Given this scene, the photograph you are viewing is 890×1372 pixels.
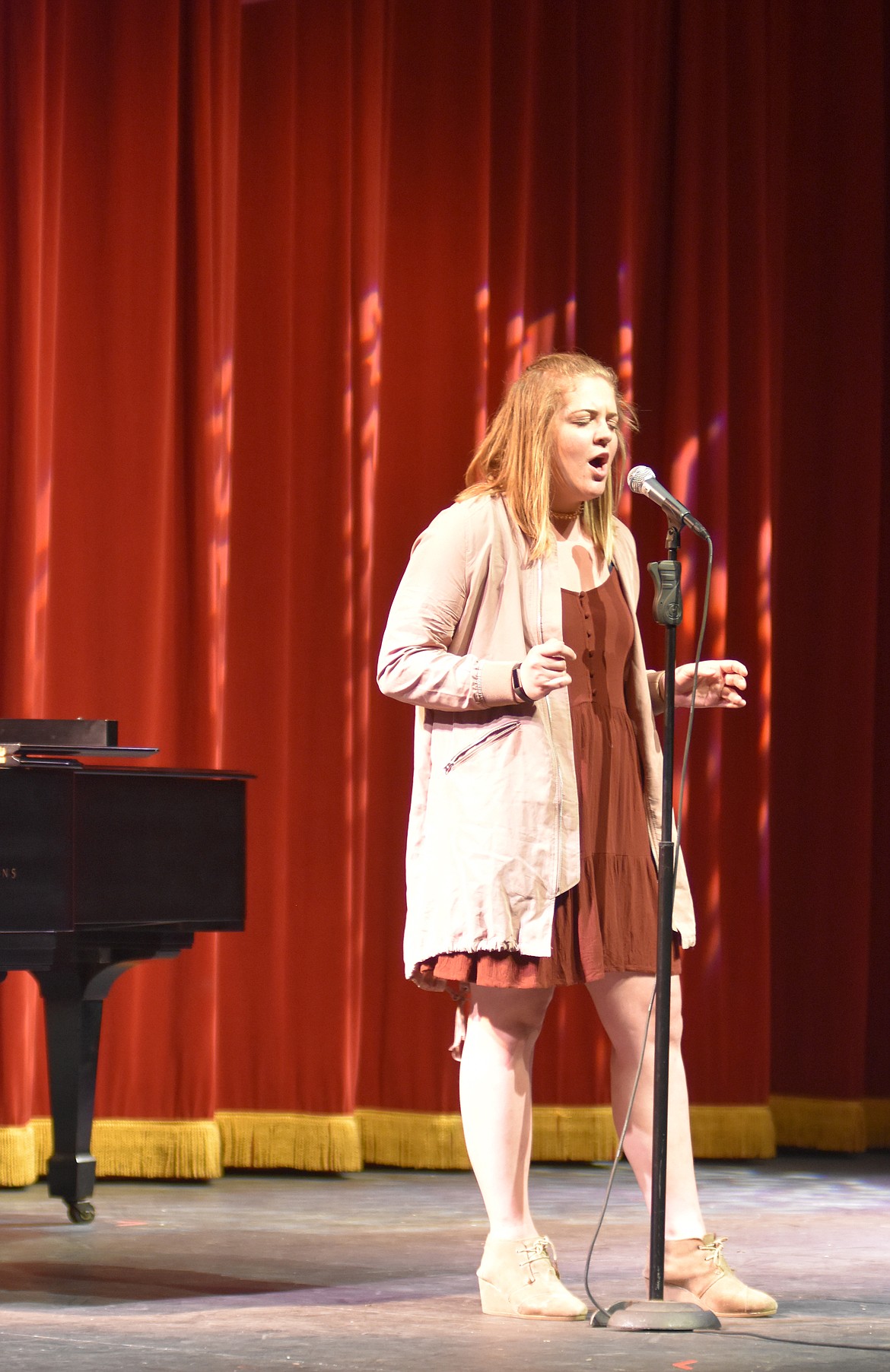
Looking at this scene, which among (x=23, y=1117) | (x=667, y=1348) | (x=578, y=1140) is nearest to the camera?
(x=667, y=1348)

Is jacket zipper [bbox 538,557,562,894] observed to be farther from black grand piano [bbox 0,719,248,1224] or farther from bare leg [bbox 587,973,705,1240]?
black grand piano [bbox 0,719,248,1224]

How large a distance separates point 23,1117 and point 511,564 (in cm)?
200

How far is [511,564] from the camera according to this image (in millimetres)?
2500

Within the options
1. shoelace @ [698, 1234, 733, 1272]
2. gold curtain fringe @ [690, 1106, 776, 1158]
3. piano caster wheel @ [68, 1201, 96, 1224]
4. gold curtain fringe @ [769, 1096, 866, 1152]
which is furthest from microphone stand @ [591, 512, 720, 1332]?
gold curtain fringe @ [769, 1096, 866, 1152]

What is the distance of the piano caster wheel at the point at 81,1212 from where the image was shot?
3.25 m

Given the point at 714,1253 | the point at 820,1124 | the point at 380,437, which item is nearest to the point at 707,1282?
the point at 714,1253

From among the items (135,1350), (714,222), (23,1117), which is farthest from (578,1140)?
(714,222)

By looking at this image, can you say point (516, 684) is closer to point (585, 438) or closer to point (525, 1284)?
point (585, 438)

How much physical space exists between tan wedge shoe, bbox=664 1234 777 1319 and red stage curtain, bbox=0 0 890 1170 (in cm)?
161

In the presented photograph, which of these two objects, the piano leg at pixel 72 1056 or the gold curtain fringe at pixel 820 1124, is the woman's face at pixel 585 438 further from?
the gold curtain fringe at pixel 820 1124

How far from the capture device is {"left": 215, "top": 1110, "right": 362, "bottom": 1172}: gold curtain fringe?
12.8 ft

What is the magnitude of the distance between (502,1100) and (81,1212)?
1218 mm

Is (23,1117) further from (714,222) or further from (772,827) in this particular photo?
(714,222)

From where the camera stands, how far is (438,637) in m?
2.47
